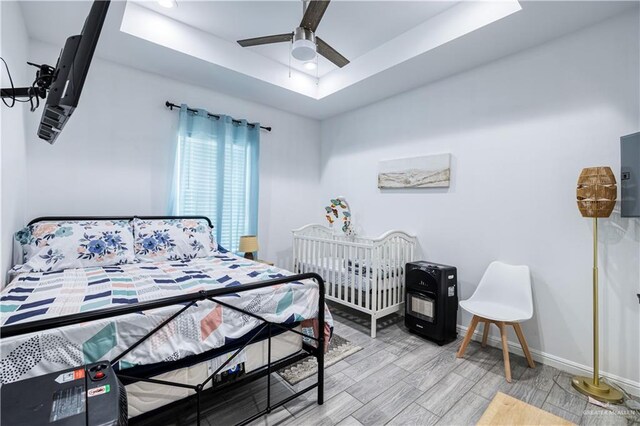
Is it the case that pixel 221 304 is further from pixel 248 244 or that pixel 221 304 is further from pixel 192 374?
pixel 248 244

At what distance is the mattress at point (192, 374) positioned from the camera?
128cm

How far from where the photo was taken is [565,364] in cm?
223

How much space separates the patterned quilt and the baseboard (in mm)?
1705

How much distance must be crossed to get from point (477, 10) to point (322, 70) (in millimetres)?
1721

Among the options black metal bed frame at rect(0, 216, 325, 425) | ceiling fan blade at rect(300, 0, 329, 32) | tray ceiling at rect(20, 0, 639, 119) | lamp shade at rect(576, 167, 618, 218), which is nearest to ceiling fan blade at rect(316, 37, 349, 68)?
ceiling fan blade at rect(300, 0, 329, 32)

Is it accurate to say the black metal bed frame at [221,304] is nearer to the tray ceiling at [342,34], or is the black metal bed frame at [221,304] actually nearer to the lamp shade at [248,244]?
the lamp shade at [248,244]

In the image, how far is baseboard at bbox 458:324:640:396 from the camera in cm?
197

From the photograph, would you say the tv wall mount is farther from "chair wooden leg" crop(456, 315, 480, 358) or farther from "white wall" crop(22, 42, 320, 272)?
"chair wooden leg" crop(456, 315, 480, 358)

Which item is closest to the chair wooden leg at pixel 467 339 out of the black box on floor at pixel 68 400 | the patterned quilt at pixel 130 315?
the patterned quilt at pixel 130 315

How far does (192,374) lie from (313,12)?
2160mm

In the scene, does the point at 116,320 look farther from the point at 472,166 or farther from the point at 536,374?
the point at 472,166

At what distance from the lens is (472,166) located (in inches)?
111

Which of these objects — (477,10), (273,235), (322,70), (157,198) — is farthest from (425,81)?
(157,198)

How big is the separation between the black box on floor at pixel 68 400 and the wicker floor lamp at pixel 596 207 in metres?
2.66
